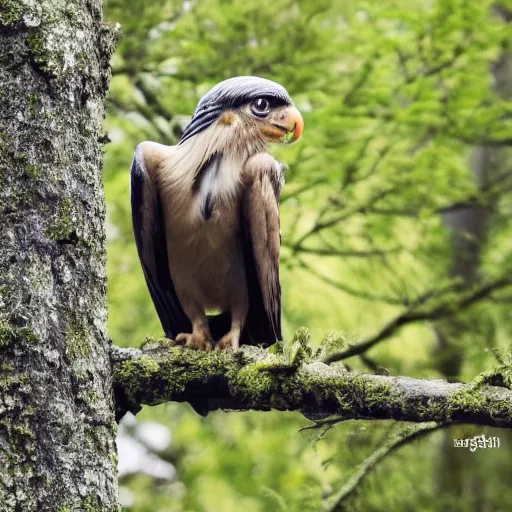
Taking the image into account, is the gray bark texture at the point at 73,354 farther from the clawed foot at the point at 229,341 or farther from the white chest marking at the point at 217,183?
the white chest marking at the point at 217,183

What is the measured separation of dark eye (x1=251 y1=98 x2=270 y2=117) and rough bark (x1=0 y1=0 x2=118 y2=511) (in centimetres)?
107

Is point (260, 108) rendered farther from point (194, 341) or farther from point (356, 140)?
point (356, 140)

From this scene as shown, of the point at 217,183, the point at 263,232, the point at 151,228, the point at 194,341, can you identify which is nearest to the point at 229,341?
the point at 194,341

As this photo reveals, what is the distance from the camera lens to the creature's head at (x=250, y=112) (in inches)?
162

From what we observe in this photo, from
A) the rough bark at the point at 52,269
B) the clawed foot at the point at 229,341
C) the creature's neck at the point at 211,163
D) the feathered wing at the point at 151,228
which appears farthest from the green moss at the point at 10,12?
the clawed foot at the point at 229,341

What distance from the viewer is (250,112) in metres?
4.17

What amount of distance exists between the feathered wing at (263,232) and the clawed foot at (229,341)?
0.20 meters

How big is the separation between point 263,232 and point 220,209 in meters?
0.24

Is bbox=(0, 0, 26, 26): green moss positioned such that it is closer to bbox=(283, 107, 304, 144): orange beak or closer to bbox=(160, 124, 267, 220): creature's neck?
Result: bbox=(160, 124, 267, 220): creature's neck

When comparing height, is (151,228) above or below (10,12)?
below

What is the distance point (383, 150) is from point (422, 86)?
0.56 meters

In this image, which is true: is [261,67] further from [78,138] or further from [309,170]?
[78,138]

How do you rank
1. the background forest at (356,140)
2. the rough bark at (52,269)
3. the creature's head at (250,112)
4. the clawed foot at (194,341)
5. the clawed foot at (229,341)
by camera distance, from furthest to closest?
1. the background forest at (356,140)
2. the creature's head at (250,112)
3. the clawed foot at (229,341)
4. the clawed foot at (194,341)
5. the rough bark at (52,269)

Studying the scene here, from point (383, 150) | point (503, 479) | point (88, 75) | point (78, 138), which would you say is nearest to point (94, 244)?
point (78, 138)
